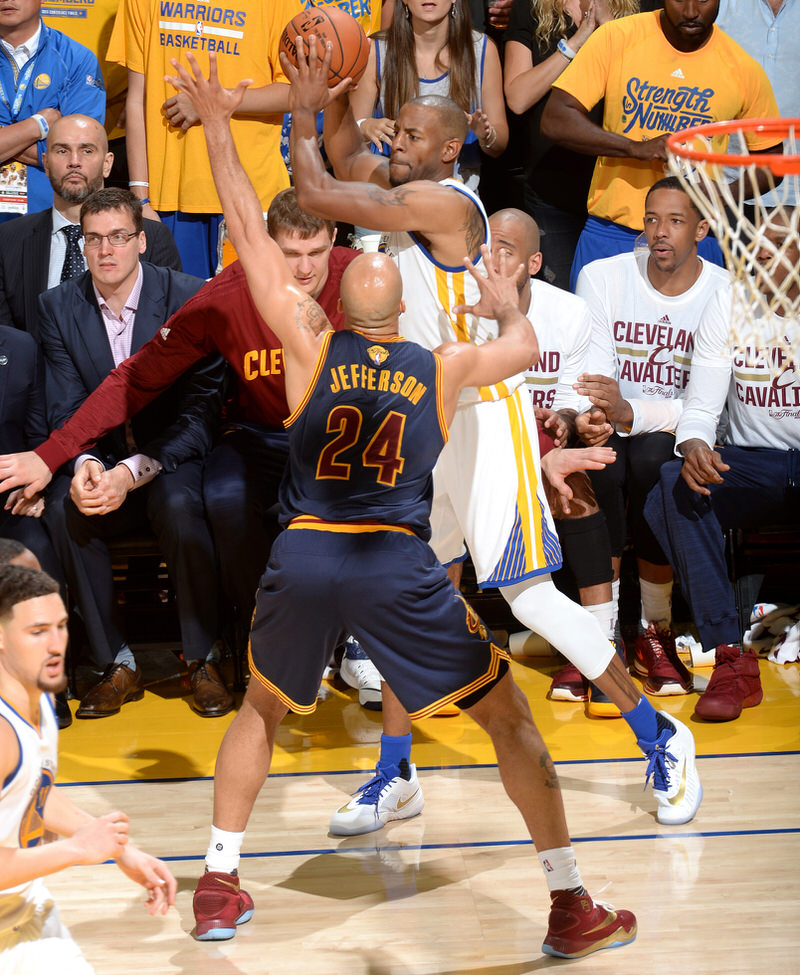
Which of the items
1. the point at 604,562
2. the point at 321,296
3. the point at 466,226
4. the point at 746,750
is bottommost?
the point at 746,750

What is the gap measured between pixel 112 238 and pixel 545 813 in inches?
125

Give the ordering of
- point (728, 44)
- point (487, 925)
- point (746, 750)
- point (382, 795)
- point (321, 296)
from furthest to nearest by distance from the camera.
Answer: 1. point (728, 44)
2. point (321, 296)
3. point (746, 750)
4. point (382, 795)
5. point (487, 925)

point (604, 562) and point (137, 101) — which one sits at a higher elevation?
point (137, 101)

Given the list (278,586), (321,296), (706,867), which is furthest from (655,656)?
(278,586)

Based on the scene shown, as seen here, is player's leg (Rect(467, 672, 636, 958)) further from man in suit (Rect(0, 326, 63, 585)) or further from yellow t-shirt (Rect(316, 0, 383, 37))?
yellow t-shirt (Rect(316, 0, 383, 37))

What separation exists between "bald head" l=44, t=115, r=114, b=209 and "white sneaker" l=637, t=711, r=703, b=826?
356 centimetres

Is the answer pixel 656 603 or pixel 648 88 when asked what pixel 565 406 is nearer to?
pixel 656 603

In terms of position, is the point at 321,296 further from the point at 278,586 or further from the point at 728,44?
the point at 728,44

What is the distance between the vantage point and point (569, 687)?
17.4 ft

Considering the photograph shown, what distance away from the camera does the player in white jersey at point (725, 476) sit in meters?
5.15

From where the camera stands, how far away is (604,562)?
16.6ft

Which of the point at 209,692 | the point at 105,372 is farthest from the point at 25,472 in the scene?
the point at 209,692

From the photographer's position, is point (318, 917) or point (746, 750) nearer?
point (318, 917)

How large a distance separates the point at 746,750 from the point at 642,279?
2.23 meters
